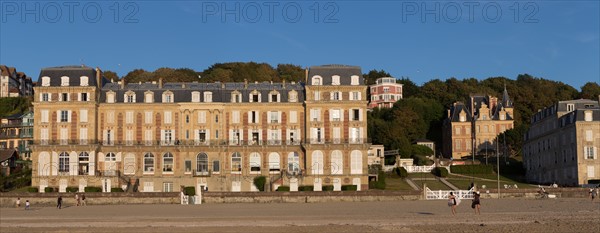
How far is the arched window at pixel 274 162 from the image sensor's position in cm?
8125

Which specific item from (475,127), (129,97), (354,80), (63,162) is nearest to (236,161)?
(129,97)

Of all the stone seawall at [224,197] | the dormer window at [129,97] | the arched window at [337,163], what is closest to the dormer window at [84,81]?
the dormer window at [129,97]

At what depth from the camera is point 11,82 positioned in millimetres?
155000

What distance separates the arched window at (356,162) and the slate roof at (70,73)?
24.7m

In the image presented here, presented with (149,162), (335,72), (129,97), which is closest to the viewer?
(149,162)

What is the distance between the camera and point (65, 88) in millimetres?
80562

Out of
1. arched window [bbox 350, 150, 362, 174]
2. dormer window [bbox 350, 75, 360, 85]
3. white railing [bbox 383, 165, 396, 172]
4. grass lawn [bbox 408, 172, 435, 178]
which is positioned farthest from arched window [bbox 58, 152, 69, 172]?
grass lawn [bbox 408, 172, 435, 178]

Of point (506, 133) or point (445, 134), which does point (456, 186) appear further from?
point (445, 134)

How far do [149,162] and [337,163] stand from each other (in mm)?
17272

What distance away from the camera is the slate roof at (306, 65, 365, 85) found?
81.8m

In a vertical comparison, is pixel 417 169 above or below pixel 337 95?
below

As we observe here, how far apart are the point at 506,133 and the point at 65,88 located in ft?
185

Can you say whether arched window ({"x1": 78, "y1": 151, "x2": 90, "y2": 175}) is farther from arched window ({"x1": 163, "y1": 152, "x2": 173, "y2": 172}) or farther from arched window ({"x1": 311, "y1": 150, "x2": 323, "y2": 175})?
arched window ({"x1": 311, "y1": 150, "x2": 323, "y2": 175})

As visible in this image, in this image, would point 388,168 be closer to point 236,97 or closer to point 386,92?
point 236,97
